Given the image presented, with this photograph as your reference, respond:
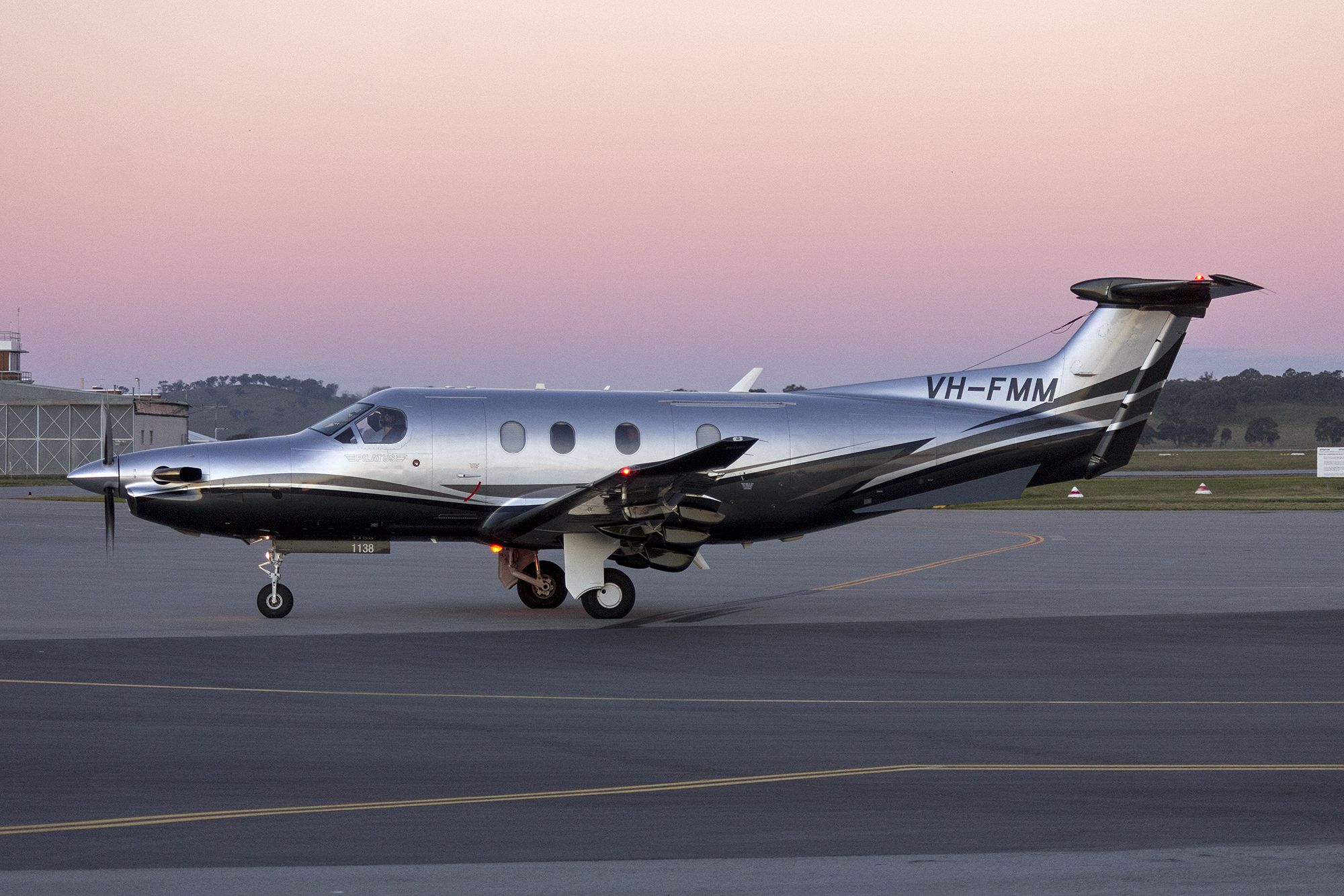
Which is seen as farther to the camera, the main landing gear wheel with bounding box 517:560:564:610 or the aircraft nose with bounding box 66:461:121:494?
the main landing gear wheel with bounding box 517:560:564:610

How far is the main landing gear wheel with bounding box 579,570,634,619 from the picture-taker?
18.2m

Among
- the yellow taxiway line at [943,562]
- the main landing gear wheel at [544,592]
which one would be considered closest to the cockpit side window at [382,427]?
the main landing gear wheel at [544,592]

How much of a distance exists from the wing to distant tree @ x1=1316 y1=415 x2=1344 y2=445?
170277 millimetres

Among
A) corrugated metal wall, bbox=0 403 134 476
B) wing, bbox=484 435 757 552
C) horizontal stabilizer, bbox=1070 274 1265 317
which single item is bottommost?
wing, bbox=484 435 757 552

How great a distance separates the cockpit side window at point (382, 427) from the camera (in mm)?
18438

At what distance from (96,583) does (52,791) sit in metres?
14.9

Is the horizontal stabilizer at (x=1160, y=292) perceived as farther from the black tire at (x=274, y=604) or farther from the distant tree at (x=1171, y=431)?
the distant tree at (x=1171, y=431)

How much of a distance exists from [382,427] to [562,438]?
7.94ft

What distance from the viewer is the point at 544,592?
19.5 meters

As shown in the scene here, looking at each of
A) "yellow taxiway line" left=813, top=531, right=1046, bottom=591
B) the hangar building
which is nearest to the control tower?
the hangar building

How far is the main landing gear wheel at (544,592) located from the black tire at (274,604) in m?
3.31

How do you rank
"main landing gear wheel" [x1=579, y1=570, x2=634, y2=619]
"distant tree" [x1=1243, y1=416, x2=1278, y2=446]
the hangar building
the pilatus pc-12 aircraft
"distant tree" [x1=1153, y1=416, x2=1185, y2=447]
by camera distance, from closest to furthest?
the pilatus pc-12 aircraft
"main landing gear wheel" [x1=579, y1=570, x2=634, y2=619]
the hangar building
"distant tree" [x1=1243, y1=416, x2=1278, y2=446]
"distant tree" [x1=1153, y1=416, x2=1185, y2=447]

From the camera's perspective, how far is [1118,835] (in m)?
7.29

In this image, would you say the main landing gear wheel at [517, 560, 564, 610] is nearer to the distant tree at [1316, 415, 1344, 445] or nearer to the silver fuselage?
the silver fuselage
